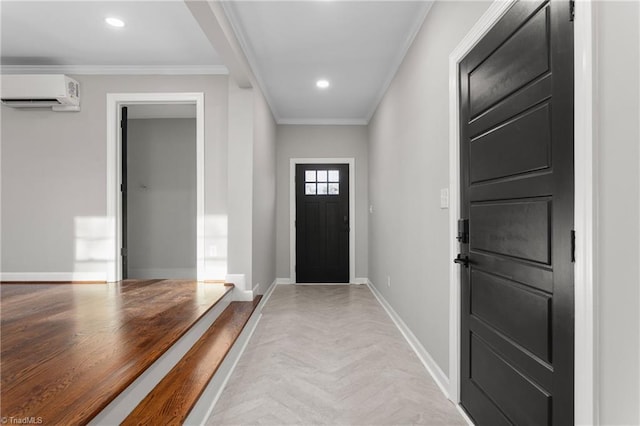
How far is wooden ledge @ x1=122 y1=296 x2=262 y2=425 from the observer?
1.55m

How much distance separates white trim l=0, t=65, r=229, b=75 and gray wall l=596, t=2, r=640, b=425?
349 centimetres

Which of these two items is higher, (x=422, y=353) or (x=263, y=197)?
(x=263, y=197)

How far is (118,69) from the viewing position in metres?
3.68

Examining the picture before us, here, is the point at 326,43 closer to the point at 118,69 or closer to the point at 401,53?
the point at 401,53

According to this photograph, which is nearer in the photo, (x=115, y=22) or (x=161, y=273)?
(x=115, y=22)

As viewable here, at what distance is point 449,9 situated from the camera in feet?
6.77

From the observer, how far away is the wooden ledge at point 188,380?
5.08 feet

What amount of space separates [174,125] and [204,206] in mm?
2684

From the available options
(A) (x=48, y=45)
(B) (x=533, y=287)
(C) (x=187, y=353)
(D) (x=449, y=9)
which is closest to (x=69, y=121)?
(A) (x=48, y=45)

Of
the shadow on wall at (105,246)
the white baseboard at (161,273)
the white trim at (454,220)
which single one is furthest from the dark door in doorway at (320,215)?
the white trim at (454,220)

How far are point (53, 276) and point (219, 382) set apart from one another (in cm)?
289

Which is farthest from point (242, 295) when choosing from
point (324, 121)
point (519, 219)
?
point (324, 121)

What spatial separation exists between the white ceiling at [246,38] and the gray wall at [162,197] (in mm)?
1985

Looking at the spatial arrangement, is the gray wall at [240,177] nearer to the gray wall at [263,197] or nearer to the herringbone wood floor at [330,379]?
the gray wall at [263,197]
